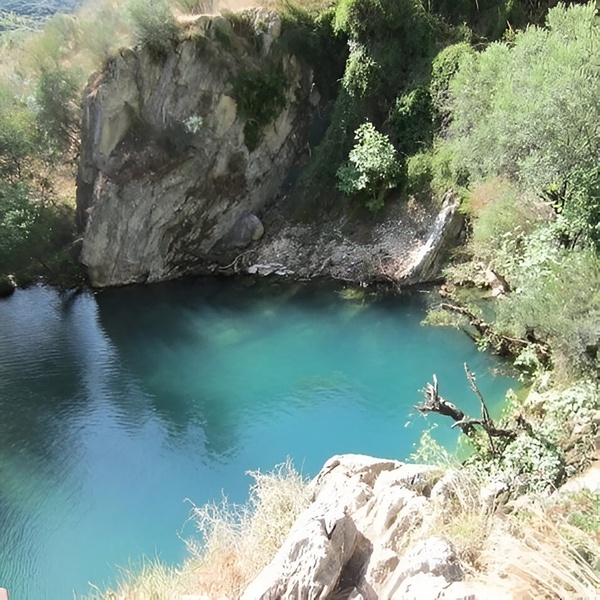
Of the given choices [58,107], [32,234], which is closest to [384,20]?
[58,107]

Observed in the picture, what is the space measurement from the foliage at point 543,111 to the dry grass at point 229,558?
7730mm

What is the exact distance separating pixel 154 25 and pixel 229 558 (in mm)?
17759

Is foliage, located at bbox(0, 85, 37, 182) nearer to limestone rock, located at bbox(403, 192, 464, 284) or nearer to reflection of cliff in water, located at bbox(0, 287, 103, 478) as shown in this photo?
reflection of cliff in water, located at bbox(0, 287, 103, 478)

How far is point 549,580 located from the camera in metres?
4.81

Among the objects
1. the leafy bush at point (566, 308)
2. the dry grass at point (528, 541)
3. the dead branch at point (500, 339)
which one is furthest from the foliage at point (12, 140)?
the dry grass at point (528, 541)

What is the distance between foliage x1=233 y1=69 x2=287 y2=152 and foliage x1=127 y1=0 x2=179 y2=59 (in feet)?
9.16

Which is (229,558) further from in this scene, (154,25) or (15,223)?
(154,25)

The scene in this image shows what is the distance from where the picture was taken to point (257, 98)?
68.6 ft

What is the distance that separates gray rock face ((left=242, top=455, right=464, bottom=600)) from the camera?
17.8 feet

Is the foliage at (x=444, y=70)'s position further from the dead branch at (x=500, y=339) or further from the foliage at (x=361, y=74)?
the dead branch at (x=500, y=339)

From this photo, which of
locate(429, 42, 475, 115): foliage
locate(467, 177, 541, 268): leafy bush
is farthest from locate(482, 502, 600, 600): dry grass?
locate(429, 42, 475, 115): foliage

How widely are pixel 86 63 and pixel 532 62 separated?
51.9ft

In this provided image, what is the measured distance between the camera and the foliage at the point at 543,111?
36.1ft

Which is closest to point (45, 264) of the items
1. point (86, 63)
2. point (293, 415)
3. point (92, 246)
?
point (92, 246)
